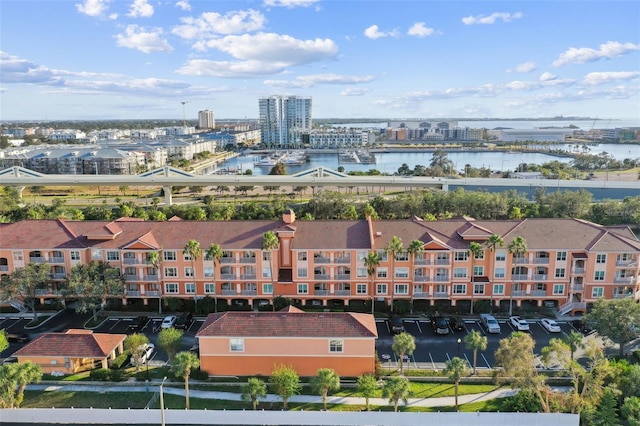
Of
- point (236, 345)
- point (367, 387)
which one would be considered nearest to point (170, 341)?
point (236, 345)

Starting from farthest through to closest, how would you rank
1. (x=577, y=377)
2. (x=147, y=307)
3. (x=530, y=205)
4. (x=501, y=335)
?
(x=530, y=205) < (x=147, y=307) < (x=501, y=335) < (x=577, y=377)

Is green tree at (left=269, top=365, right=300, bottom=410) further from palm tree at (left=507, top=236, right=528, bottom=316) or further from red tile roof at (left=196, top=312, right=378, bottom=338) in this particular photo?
palm tree at (left=507, top=236, right=528, bottom=316)

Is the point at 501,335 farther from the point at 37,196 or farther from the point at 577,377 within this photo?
the point at 37,196

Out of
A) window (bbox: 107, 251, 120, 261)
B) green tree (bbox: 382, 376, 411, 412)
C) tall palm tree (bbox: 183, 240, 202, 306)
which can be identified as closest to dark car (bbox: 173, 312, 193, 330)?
tall palm tree (bbox: 183, 240, 202, 306)

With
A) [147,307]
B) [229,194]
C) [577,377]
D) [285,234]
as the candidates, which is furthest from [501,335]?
[229,194]

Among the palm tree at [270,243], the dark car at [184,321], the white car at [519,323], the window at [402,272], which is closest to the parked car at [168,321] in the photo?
the dark car at [184,321]

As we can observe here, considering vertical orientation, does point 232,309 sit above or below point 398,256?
below

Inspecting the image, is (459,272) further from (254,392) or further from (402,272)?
(254,392)

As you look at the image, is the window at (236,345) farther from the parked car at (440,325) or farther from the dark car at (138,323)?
the parked car at (440,325)
